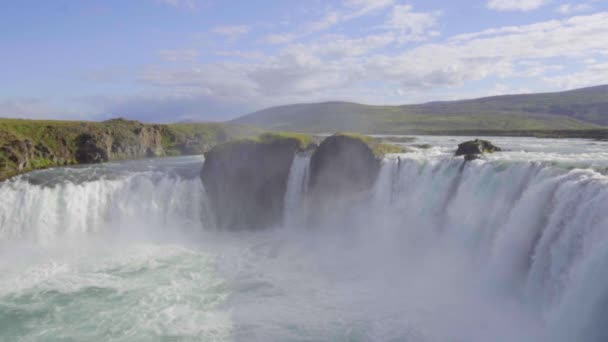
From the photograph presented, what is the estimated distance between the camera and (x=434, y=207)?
21172mm

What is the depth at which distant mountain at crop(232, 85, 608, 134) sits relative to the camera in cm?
10515

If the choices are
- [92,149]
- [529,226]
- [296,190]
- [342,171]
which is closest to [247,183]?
[296,190]

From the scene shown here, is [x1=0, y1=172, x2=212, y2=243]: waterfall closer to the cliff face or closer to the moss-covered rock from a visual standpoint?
the moss-covered rock

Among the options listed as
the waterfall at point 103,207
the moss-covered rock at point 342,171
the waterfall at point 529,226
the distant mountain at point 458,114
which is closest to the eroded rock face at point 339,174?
the moss-covered rock at point 342,171

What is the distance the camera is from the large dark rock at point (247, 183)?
2989 cm

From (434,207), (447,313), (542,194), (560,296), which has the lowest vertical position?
(447,313)

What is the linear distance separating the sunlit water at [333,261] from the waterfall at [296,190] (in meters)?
0.10

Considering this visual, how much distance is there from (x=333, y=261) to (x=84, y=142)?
1634 inches

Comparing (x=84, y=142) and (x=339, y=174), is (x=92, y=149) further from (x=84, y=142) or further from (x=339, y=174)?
(x=339, y=174)

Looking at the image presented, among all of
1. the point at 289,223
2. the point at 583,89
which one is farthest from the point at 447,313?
the point at 583,89

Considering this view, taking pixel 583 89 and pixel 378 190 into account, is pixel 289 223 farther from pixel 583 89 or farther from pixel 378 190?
pixel 583 89

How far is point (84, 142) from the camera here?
51531 millimetres

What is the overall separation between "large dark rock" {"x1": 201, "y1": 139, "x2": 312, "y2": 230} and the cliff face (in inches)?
835

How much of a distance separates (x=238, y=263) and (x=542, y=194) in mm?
14963
